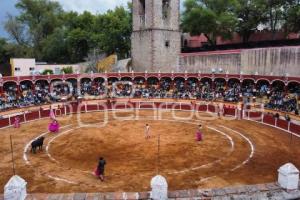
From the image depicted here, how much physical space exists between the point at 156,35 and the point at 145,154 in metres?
34.6

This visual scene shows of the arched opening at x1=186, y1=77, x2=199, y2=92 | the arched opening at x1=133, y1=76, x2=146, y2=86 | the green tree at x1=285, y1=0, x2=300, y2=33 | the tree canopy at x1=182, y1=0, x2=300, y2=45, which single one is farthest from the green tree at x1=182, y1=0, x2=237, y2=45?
the arched opening at x1=133, y1=76, x2=146, y2=86

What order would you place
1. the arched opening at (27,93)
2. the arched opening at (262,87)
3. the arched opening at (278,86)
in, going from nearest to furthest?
the arched opening at (27,93), the arched opening at (278,86), the arched opening at (262,87)

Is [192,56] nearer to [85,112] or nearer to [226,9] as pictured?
[226,9]

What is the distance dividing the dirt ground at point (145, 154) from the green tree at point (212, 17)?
30.5 m

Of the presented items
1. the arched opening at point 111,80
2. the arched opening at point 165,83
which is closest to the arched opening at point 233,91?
the arched opening at point 165,83

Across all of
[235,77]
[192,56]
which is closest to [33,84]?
[192,56]

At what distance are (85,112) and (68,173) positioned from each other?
63.7 feet

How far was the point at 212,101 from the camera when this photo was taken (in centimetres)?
4100

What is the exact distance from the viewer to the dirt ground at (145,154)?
16531 mm

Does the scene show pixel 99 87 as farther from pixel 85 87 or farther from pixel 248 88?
pixel 248 88

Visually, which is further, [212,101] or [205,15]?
[205,15]

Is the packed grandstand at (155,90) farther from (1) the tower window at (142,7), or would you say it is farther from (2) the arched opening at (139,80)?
(1) the tower window at (142,7)

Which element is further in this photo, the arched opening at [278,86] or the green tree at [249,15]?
the green tree at [249,15]

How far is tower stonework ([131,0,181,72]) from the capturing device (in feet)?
171
